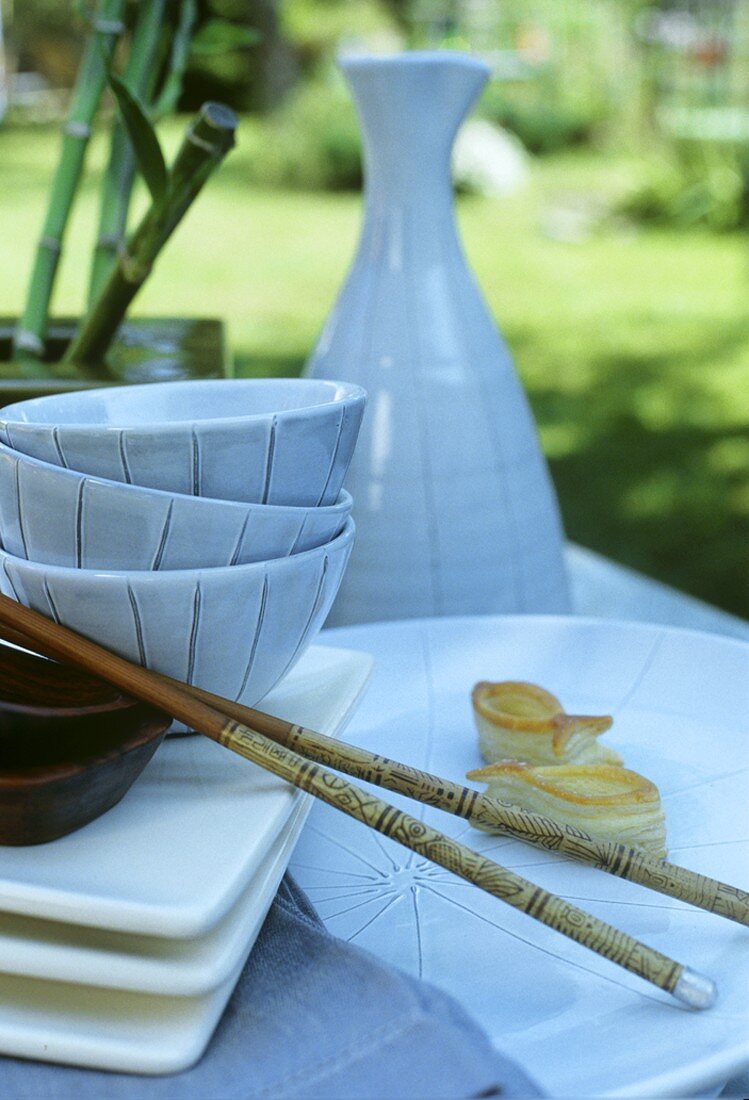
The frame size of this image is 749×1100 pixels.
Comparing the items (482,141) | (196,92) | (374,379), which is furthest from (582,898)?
(196,92)

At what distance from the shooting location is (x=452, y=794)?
42cm

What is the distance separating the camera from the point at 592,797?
48 cm

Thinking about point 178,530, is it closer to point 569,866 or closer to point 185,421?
point 185,421

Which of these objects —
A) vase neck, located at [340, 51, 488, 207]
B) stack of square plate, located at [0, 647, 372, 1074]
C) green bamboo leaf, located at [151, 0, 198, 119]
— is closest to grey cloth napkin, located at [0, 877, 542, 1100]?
stack of square plate, located at [0, 647, 372, 1074]

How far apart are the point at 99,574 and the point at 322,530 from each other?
0.09 metres

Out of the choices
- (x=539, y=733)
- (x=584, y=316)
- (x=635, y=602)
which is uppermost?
(x=539, y=733)

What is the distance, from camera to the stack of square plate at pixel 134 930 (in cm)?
34

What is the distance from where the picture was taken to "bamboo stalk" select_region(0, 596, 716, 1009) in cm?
38

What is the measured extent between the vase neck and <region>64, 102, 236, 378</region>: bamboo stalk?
120 millimetres

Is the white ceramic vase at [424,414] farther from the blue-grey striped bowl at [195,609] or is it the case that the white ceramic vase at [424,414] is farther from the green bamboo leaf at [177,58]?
the blue-grey striped bowl at [195,609]

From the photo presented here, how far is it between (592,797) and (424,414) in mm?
344

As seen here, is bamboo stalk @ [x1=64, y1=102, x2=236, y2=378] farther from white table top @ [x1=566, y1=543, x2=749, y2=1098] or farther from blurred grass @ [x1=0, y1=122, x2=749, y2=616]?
blurred grass @ [x1=0, y1=122, x2=749, y2=616]

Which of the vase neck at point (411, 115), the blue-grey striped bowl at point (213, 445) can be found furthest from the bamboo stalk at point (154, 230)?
the blue-grey striped bowl at point (213, 445)

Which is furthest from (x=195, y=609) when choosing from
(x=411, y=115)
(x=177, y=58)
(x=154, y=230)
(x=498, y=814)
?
(x=177, y=58)
